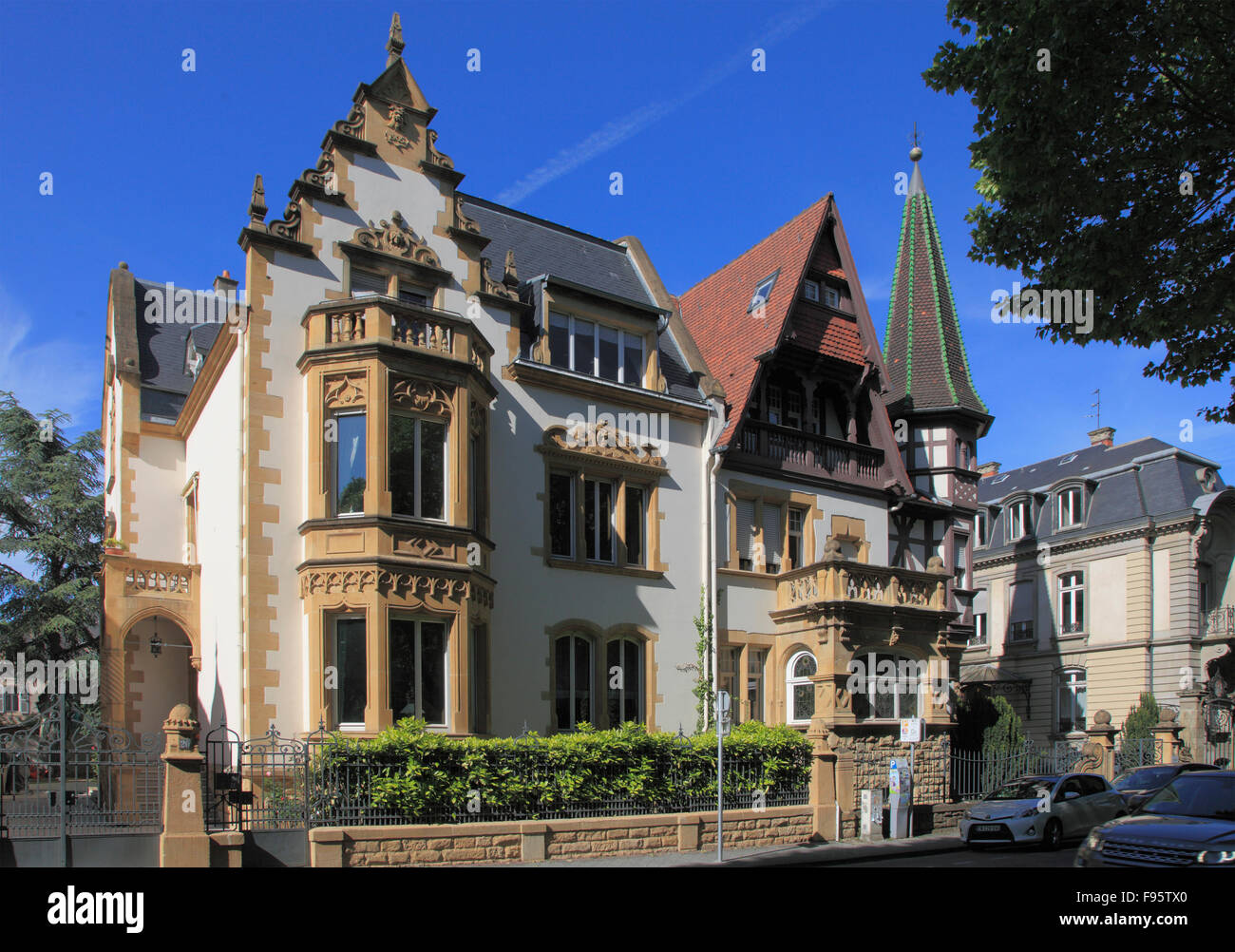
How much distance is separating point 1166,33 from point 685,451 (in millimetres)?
13324

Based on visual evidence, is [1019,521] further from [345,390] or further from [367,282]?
[345,390]

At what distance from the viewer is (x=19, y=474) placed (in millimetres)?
34125

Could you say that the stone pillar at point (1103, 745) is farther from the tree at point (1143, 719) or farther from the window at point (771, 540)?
the window at point (771, 540)

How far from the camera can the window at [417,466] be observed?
18.0 meters

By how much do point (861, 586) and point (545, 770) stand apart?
9524 millimetres

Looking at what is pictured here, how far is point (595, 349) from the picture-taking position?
22.9 meters

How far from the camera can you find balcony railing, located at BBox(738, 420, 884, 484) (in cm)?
2481

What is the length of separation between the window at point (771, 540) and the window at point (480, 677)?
8122mm

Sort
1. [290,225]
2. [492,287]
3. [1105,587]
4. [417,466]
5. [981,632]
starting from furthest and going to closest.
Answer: [981,632] → [1105,587] → [492,287] → [290,225] → [417,466]

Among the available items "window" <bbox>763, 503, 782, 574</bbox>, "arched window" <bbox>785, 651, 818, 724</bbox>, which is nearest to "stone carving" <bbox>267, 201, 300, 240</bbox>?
"window" <bbox>763, 503, 782, 574</bbox>

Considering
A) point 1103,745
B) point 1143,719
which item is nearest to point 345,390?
point 1103,745

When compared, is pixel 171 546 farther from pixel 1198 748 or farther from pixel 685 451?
pixel 1198 748

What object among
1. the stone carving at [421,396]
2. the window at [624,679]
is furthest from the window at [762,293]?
the stone carving at [421,396]

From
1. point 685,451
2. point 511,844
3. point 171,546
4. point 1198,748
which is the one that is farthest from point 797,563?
point 1198,748
